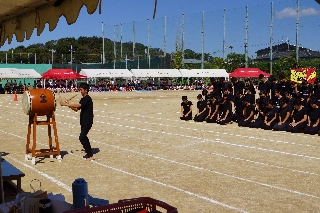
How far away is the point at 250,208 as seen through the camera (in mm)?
6180

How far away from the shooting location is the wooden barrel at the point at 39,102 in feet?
29.5

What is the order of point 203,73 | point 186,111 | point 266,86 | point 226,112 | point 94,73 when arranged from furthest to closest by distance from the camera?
point 203,73 → point 94,73 → point 186,111 → point 226,112 → point 266,86

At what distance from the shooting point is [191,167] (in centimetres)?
895

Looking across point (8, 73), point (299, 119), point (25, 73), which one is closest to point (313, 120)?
point (299, 119)

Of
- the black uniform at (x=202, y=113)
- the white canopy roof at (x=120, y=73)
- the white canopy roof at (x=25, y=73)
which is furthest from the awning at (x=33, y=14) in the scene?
the white canopy roof at (x=120, y=73)

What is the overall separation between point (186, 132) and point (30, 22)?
932cm

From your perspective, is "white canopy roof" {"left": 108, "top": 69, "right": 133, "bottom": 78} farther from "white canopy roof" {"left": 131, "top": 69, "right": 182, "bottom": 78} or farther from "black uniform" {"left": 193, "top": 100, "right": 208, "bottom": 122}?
"black uniform" {"left": 193, "top": 100, "right": 208, "bottom": 122}

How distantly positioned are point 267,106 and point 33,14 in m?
11.0

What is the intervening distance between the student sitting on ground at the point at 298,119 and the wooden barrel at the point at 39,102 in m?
7.95

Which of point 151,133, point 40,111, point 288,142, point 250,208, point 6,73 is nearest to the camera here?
point 250,208

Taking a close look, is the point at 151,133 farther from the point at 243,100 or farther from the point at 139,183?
the point at 139,183

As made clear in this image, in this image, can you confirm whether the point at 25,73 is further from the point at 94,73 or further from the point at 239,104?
the point at 239,104

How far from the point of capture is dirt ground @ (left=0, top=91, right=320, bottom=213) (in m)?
6.71

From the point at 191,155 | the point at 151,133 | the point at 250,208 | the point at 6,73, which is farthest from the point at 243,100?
the point at 6,73
